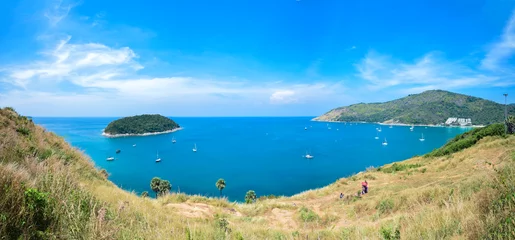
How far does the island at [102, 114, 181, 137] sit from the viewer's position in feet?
445

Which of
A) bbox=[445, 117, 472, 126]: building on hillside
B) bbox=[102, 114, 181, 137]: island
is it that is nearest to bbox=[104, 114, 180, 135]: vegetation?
bbox=[102, 114, 181, 137]: island

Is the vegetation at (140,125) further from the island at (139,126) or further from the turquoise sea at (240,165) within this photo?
the turquoise sea at (240,165)

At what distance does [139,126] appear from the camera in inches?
5699

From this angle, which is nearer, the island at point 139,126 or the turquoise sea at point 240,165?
the turquoise sea at point 240,165

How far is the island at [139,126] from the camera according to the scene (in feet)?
445

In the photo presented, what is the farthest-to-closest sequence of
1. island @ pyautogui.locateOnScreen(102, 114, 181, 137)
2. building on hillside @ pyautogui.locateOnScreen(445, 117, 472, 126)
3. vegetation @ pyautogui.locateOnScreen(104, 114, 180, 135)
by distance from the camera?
building on hillside @ pyautogui.locateOnScreen(445, 117, 472, 126)
vegetation @ pyautogui.locateOnScreen(104, 114, 180, 135)
island @ pyautogui.locateOnScreen(102, 114, 181, 137)

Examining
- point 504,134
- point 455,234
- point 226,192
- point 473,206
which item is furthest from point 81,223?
point 226,192

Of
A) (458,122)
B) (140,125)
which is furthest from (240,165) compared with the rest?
(458,122)

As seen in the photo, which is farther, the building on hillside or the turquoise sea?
the building on hillside

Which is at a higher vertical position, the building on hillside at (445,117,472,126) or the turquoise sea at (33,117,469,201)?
the building on hillside at (445,117,472,126)

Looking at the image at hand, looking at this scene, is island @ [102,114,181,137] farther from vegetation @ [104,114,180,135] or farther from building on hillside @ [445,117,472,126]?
building on hillside @ [445,117,472,126]

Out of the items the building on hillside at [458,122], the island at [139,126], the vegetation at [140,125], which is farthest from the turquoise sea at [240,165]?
the building on hillside at [458,122]

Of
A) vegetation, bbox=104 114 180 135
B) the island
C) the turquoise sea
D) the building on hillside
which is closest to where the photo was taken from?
the turquoise sea

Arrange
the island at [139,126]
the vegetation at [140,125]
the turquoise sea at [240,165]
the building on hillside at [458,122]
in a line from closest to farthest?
the turquoise sea at [240,165], the island at [139,126], the vegetation at [140,125], the building on hillside at [458,122]
